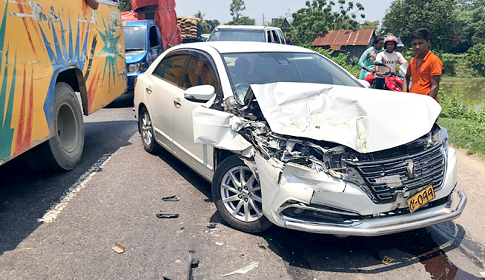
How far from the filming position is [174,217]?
3.96 m

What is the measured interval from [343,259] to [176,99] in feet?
8.69

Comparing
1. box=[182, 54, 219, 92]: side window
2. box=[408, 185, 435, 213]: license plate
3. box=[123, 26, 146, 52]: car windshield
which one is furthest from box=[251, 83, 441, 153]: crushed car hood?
box=[123, 26, 146, 52]: car windshield

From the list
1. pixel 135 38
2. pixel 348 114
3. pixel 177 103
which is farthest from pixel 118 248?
pixel 135 38

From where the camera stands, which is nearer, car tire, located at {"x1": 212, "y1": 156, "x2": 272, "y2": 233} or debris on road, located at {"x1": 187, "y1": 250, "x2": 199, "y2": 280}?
debris on road, located at {"x1": 187, "y1": 250, "x2": 199, "y2": 280}

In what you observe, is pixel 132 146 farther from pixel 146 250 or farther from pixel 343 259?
pixel 343 259

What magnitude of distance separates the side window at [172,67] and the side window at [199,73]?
0.68 ft

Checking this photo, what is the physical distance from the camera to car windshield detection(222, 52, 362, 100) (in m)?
4.24

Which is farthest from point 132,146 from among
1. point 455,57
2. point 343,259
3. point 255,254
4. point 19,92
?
point 455,57

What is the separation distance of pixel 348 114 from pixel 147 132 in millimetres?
3556

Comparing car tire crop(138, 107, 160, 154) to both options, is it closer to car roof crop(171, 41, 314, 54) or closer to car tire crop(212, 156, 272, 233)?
car roof crop(171, 41, 314, 54)

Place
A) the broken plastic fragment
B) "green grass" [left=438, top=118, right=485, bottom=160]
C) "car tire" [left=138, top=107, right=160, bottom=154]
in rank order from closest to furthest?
the broken plastic fragment → "car tire" [left=138, top=107, right=160, bottom=154] → "green grass" [left=438, top=118, right=485, bottom=160]

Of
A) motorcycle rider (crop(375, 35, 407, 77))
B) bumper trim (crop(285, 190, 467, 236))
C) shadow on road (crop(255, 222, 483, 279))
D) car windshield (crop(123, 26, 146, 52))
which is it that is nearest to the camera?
bumper trim (crop(285, 190, 467, 236))

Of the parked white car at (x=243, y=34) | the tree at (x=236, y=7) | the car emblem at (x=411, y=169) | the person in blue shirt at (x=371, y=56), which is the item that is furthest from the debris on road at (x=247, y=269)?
the tree at (x=236, y=7)

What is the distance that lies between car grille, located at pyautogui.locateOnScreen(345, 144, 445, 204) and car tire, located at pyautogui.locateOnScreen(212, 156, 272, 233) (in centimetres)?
93
